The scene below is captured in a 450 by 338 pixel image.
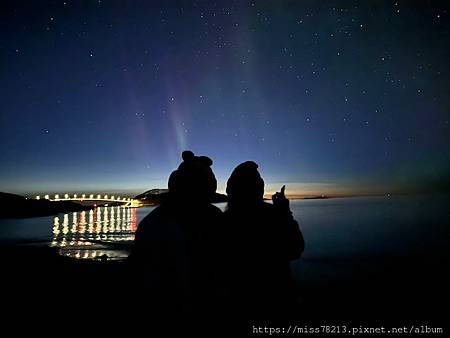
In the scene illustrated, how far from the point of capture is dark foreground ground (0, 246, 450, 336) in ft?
7.68

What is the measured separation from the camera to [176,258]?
2117 mm

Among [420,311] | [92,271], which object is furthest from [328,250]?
[92,271]

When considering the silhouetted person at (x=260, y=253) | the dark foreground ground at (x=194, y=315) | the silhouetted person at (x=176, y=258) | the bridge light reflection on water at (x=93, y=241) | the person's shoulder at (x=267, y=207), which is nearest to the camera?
the silhouetted person at (x=176, y=258)

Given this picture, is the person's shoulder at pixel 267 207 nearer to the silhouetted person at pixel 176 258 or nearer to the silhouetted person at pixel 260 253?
the silhouetted person at pixel 260 253

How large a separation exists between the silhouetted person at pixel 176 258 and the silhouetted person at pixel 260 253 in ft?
2.61

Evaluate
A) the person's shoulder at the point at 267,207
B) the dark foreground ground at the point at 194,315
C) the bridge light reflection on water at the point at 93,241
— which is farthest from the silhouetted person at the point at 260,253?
the bridge light reflection on water at the point at 93,241

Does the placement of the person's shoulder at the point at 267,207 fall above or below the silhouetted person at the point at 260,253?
above

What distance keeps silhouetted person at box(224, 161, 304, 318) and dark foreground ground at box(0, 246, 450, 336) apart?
8.7 inches

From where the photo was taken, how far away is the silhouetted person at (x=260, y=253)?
3027 mm

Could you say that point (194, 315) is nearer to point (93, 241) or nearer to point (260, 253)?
point (260, 253)

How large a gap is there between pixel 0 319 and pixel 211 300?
23.2ft

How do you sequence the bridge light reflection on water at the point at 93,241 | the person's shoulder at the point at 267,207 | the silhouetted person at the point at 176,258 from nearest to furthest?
the silhouetted person at the point at 176,258, the person's shoulder at the point at 267,207, the bridge light reflection on water at the point at 93,241

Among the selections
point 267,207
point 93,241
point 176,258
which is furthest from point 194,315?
point 93,241

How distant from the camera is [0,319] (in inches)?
257
